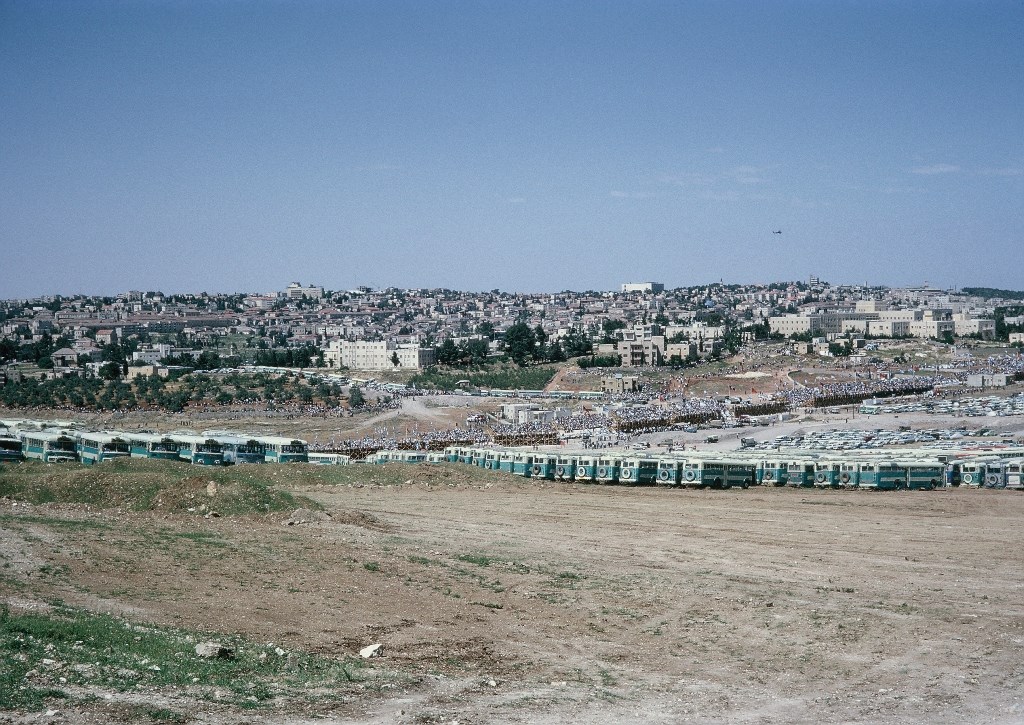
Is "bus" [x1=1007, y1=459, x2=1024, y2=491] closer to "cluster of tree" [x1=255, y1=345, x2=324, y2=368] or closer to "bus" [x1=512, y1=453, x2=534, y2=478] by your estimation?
"bus" [x1=512, y1=453, x2=534, y2=478]

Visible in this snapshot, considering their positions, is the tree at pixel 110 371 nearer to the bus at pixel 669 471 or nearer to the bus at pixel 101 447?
the bus at pixel 101 447

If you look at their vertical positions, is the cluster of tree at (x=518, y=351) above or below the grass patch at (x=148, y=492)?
above

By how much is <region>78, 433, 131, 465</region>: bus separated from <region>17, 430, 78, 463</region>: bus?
0.30 m

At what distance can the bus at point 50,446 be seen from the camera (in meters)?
43.4

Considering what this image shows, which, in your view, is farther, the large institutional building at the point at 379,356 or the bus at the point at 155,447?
the large institutional building at the point at 379,356

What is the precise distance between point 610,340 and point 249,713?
419 feet

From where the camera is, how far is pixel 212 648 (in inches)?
483

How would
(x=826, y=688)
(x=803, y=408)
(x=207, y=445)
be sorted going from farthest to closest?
(x=803, y=408) → (x=207, y=445) → (x=826, y=688)

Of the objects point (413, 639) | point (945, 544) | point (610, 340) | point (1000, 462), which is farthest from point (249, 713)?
point (610, 340)

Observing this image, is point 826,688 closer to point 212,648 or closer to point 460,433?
point 212,648

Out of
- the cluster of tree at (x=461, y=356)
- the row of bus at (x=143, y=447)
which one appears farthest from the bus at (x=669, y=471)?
the cluster of tree at (x=461, y=356)

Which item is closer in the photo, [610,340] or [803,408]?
[803,408]

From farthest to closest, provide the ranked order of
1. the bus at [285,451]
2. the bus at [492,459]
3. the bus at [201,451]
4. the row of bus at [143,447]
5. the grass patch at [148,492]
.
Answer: the bus at [285,451]
the bus at [492,459]
the bus at [201,451]
the row of bus at [143,447]
the grass patch at [148,492]

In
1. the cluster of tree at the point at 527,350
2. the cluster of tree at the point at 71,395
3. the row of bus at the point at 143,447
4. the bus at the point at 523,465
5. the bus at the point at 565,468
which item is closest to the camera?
the bus at the point at 565,468
